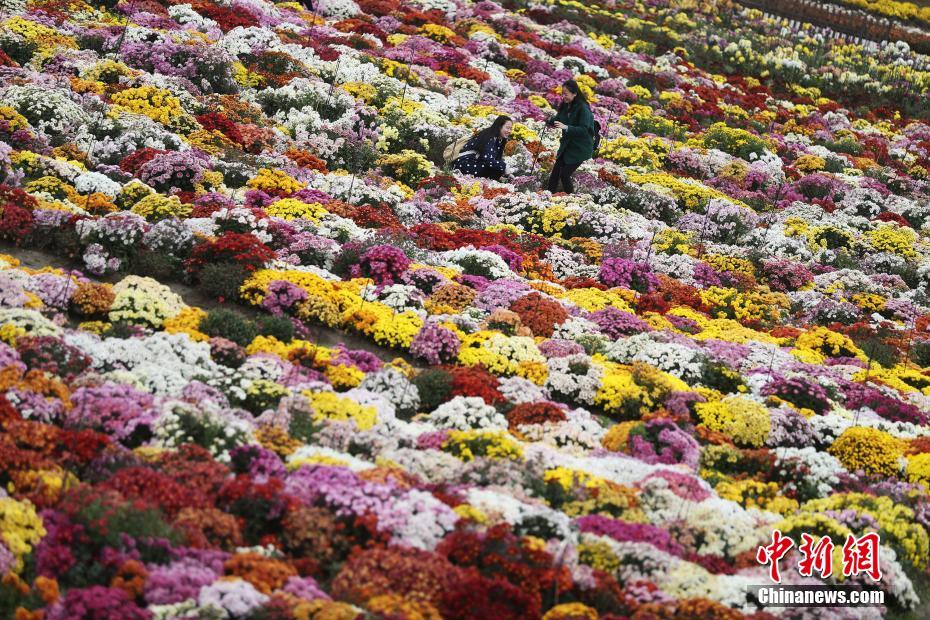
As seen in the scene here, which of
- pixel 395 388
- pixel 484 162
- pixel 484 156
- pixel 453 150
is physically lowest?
pixel 453 150

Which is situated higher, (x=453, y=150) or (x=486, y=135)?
(x=486, y=135)

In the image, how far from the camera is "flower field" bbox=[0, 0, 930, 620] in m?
8.82

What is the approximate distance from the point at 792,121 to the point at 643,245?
49.1 feet

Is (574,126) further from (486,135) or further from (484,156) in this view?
(484,156)

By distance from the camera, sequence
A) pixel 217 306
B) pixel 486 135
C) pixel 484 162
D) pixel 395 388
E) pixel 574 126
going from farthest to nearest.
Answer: pixel 484 162
pixel 486 135
pixel 574 126
pixel 217 306
pixel 395 388

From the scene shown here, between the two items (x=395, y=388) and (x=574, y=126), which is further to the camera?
(x=574, y=126)

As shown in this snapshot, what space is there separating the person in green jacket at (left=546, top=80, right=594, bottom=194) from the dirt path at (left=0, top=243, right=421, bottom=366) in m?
8.69

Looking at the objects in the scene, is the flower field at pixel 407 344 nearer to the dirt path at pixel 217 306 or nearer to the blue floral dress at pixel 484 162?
the dirt path at pixel 217 306

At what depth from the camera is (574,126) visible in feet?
70.6

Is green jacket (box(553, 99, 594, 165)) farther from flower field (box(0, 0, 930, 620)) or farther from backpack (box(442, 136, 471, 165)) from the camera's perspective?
backpack (box(442, 136, 471, 165))

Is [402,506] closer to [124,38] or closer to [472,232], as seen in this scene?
[472,232]

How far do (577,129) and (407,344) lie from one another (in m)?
8.88

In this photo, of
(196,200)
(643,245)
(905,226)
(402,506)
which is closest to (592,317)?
(643,245)

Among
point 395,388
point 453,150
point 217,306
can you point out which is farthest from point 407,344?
point 453,150
